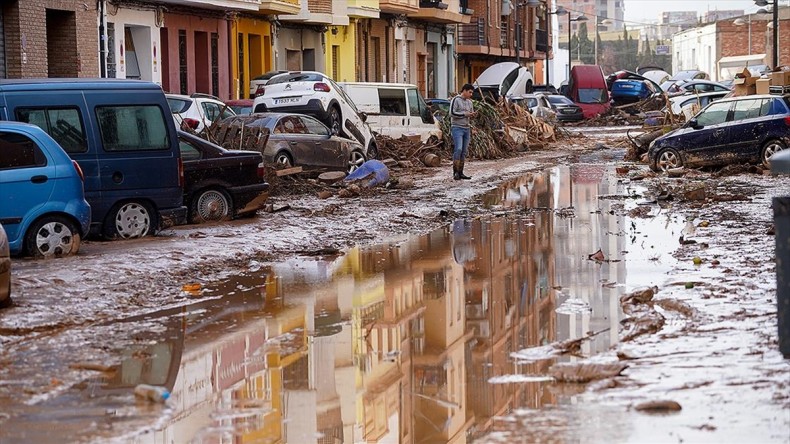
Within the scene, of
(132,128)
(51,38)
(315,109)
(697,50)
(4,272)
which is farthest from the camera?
(697,50)

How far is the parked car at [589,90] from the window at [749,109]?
1568 inches

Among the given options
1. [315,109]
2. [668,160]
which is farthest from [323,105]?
[668,160]

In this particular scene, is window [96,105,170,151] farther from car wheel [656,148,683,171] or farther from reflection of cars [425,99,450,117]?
reflection of cars [425,99,450,117]

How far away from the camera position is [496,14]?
75750 mm

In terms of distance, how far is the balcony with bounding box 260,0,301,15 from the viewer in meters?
41.9

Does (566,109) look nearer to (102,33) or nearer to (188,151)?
(102,33)

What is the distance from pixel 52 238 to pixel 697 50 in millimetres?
117138

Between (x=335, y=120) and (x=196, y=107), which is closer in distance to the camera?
(x=196, y=107)

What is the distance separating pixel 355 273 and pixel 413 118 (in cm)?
2029

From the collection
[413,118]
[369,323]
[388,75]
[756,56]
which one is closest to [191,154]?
[369,323]

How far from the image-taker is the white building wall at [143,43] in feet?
112

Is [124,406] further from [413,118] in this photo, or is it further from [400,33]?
[400,33]

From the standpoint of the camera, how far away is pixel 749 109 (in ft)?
87.1

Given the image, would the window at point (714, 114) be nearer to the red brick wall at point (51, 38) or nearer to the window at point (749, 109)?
the window at point (749, 109)
